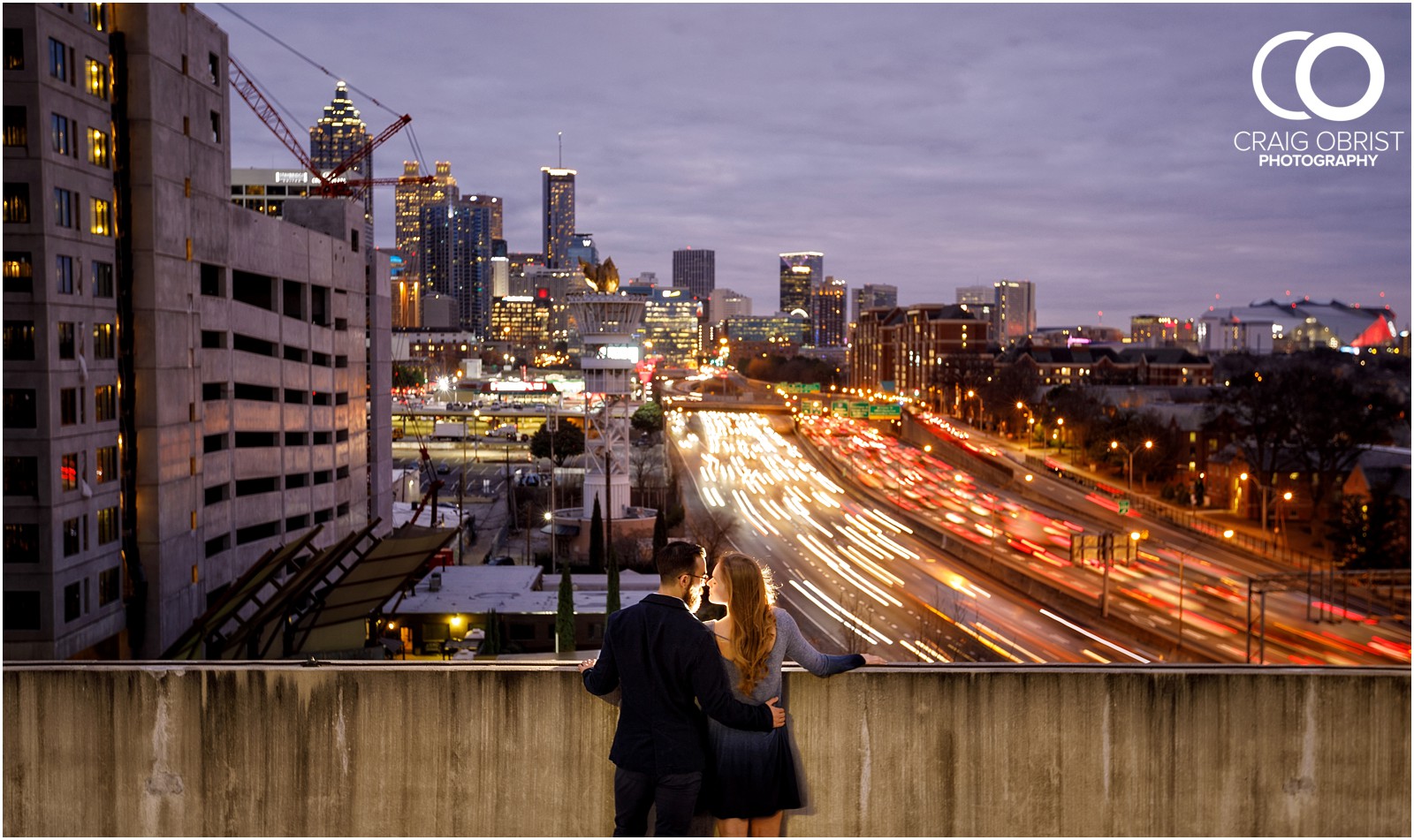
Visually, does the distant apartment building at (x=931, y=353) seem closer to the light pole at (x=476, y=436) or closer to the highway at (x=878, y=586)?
the light pole at (x=476, y=436)

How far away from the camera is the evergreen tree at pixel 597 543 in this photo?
4684 centimetres

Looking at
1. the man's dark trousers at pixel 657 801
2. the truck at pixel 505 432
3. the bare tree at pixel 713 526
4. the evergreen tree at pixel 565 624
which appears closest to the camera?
the man's dark trousers at pixel 657 801

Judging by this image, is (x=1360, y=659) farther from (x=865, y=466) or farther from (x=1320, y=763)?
(x=865, y=466)

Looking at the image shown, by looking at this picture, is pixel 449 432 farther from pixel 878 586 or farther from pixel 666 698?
pixel 666 698

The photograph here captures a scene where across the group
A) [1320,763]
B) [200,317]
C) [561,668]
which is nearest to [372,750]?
[561,668]

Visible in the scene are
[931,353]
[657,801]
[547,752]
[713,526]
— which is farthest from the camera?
[931,353]

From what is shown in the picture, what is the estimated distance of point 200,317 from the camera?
2972 cm

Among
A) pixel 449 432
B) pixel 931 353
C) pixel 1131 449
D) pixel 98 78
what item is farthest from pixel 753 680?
pixel 931 353

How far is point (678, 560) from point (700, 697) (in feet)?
2.17

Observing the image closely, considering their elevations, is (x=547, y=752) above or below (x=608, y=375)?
below

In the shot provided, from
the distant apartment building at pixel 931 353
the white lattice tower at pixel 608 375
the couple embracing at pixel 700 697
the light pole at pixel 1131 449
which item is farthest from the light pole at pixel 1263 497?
the distant apartment building at pixel 931 353

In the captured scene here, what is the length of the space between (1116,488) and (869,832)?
72188 millimetres

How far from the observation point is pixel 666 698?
536cm

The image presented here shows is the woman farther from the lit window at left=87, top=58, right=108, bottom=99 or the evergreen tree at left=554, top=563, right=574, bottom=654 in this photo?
the evergreen tree at left=554, top=563, right=574, bottom=654
